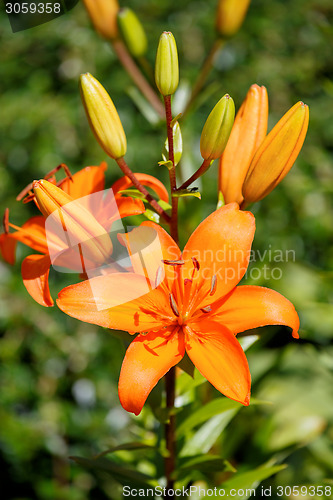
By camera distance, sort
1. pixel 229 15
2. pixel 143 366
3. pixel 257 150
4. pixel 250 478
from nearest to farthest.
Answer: pixel 143 366, pixel 257 150, pixel 250 478, pixel 229 15

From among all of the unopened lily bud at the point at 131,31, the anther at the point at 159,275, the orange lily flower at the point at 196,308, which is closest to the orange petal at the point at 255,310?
the orange lily flower at the point at 196,308

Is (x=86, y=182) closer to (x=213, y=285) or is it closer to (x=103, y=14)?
(x=213, y=285)

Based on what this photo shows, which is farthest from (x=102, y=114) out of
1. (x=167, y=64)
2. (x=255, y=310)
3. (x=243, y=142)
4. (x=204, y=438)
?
(x=204, y=438)

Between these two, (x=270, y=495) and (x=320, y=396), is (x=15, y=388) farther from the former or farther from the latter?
(x=320, y=396)

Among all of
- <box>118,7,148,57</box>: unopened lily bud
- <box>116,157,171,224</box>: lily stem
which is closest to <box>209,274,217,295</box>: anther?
<box>116,157,171,224</box>: lily stem

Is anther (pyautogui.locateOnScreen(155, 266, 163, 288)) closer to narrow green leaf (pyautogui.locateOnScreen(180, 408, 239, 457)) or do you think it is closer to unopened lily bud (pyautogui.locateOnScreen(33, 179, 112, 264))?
unopened lily bud (pyautogui.locateOnScreen(33, 179, 112, 264))

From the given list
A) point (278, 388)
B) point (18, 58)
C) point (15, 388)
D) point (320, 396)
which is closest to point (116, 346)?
point (15, 388)
